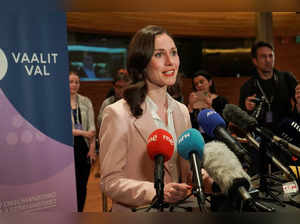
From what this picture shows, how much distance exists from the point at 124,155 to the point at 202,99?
257 centimetres

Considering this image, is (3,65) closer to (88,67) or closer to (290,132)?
(290,132)

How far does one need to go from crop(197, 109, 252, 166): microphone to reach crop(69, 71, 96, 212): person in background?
2.81 metres

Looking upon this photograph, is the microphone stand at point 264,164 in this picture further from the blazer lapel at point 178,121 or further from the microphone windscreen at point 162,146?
the microphone windscreen at point 162,146

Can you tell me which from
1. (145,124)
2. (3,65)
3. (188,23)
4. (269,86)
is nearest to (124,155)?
(145,124)

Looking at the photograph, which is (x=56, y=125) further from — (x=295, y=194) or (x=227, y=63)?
(x=227, y=63)

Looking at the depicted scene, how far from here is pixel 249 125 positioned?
5.22 feet

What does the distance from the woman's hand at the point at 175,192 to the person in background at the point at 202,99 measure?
2.70 m

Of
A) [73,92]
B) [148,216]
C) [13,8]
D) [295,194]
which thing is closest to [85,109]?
[73,92]

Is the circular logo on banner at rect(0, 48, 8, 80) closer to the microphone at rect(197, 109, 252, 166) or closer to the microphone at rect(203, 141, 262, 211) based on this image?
the microphone at rect(197, 109, 252, 166)

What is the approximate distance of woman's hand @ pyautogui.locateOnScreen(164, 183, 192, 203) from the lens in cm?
110

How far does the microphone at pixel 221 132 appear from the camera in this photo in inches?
44.9

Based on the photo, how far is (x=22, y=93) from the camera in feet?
8.68

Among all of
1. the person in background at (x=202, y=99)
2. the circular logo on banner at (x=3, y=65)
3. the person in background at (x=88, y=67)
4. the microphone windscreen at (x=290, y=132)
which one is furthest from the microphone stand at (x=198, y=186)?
the person in background at (x=88, y=67)

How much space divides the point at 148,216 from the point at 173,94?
1601 mm
